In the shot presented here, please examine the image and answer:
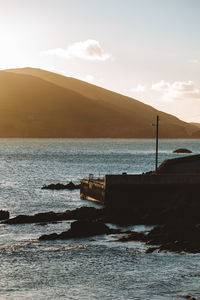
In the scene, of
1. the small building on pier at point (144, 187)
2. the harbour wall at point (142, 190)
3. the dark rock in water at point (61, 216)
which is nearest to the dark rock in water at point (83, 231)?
the dark rock in water at point (61, 216)

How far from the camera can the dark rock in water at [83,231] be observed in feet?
118

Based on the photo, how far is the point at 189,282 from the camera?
26.6 meters

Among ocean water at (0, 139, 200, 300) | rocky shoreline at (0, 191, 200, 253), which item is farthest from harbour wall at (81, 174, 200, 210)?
ocean water at (0, 139, 200, 300)

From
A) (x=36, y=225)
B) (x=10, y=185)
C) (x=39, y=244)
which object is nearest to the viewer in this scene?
(x=39, y=244)

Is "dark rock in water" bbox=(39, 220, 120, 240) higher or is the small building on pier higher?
the small building on pier

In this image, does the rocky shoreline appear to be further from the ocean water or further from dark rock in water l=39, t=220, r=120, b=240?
the ocean water

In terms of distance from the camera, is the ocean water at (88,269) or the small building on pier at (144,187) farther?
the small building on pier at (144,187)

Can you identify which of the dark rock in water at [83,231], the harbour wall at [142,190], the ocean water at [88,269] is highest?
the harbour wall at [142,190]

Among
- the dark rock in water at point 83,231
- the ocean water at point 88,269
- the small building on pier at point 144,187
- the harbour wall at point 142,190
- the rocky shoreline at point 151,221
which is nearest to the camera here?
the ocean water at point 88,269

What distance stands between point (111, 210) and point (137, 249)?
11787mm

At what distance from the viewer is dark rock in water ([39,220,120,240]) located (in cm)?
3600

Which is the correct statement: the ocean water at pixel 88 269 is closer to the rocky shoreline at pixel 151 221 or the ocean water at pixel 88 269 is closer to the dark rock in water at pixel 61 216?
the rocky shoreline at pixel 151 221

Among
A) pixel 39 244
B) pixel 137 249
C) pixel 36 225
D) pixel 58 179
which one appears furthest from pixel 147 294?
pixel 58 179

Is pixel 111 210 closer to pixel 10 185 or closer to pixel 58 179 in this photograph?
pixel 10 185
